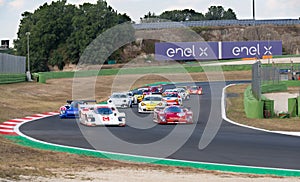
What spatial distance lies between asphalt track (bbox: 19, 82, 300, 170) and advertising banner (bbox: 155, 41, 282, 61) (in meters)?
77.6

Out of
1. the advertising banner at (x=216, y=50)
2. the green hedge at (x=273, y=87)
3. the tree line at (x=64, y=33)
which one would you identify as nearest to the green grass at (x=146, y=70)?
the advertising banner at (x=216, y=50)

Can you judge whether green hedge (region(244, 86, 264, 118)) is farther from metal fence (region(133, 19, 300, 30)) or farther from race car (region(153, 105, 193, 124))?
metal fence (region(133, 19, 300, 30))

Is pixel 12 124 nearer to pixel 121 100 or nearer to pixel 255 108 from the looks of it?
pixel 255 108

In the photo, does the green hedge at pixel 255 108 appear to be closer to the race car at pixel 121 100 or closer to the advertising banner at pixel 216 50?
the race car at pixel 121 100

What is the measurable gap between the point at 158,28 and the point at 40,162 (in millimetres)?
117424

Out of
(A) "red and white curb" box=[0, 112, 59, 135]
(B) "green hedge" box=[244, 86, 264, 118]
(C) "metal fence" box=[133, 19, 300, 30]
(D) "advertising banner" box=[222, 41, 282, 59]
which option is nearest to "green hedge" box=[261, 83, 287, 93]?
(B) "green hedge" box=[244, 86, 264, 118]

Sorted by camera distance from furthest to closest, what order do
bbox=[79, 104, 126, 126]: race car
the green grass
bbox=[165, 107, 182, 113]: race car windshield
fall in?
the green grass → bbox=[165, 107, 182, 113]: race car windshield → bbox=[79, 104, 126, 126]: race car

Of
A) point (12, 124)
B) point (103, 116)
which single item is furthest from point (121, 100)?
point (103, 116)

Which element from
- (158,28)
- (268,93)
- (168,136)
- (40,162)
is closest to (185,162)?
(40,162)

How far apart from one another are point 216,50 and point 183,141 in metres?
88.9

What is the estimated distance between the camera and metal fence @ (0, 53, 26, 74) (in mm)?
60513

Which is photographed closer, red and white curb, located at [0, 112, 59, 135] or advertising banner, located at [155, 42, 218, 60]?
red and white curb, located at [0, 112, 59, 135]

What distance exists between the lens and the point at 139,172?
583 inches

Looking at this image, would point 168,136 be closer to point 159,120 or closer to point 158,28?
point 159,120
